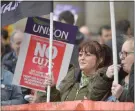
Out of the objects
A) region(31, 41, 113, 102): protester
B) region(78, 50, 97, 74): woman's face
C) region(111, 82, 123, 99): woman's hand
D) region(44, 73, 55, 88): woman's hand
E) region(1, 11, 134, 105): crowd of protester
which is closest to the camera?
region(111, 82, 123, 99): woman's hand

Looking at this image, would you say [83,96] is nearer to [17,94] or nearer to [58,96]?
[58,96]

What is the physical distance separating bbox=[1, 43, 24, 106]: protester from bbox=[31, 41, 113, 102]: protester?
0.44 meters

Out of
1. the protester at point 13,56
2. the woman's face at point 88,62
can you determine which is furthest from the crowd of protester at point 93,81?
the protester at point 13,56

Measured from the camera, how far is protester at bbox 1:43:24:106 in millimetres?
8047

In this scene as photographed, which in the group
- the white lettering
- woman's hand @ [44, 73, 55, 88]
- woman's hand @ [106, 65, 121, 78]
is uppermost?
the white lettering

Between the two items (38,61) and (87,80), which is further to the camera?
(38,61)

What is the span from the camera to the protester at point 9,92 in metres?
8.05

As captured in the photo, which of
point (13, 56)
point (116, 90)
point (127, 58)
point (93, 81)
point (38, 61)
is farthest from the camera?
point (13, 56)

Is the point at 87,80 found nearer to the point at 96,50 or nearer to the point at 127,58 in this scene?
the point at 96,50

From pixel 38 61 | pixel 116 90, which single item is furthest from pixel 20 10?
pixel 116 90

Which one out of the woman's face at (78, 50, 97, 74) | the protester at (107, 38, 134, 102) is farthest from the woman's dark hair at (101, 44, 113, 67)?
the protester at (107, 38, 134, 102)

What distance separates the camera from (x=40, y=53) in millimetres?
8125

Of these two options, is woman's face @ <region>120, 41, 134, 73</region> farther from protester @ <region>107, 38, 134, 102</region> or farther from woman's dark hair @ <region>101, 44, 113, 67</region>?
woman's dark hair @ <region>101, 44, 113, 67</region>

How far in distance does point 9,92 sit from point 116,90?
6.22ft
